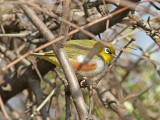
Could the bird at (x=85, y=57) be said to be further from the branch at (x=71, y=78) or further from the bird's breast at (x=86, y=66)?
the branch at (x=71, y=78)

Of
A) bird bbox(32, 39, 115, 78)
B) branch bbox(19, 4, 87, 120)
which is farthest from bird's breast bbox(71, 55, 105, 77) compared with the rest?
branch bbox(19, 4, 87, 120)

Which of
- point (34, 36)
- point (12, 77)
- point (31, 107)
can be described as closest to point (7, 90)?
point (12, 77)

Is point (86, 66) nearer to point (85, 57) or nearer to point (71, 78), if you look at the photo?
point (85, 57)

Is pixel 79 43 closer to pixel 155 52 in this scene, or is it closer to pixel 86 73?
pixel 86 73

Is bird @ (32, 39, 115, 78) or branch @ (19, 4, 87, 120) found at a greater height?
branch @ (19, 4, 87, 120)

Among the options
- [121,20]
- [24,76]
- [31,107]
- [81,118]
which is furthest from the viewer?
[24,76]

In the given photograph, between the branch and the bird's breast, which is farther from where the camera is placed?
the bird's breast

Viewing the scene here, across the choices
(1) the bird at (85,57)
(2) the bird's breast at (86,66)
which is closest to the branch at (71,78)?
(1) the bird at (85,57)

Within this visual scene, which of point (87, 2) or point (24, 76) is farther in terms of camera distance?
point (24, 76)

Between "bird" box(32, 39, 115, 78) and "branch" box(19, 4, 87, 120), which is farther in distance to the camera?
"bird" box(32, 39, 115, 78)

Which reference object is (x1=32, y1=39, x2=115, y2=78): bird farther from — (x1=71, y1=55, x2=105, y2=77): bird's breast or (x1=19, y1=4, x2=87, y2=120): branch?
(x1=19, y1=4, x2=87, y2=120): branch

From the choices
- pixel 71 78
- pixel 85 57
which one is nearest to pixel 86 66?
pixel 85 57

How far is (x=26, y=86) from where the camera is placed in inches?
140

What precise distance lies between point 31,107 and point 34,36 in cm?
80
